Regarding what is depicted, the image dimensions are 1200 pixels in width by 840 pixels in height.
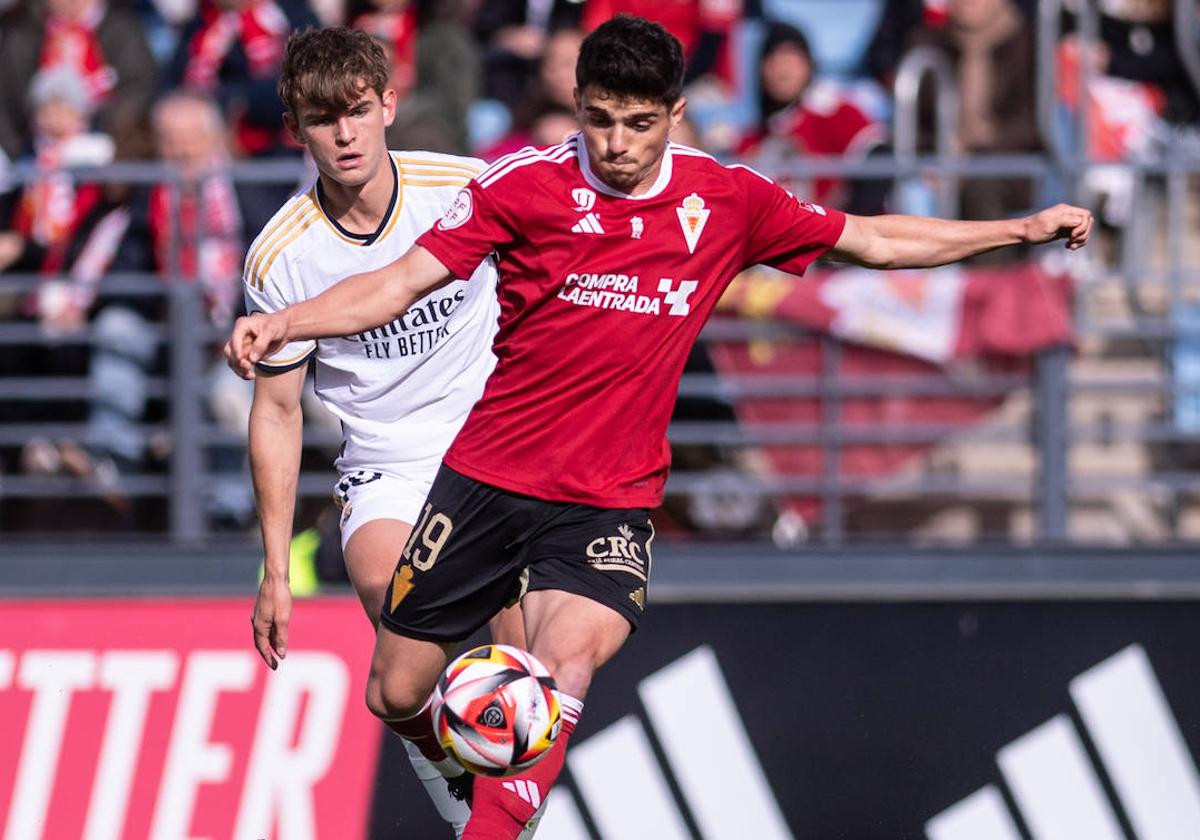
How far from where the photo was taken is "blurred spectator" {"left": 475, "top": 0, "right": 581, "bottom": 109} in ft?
31.0

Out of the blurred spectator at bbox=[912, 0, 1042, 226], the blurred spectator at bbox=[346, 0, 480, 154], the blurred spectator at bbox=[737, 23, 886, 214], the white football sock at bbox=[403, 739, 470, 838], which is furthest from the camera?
the blurred spectator at bbox=[737, 23, 886, 214]

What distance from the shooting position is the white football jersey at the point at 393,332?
5195 millimetres

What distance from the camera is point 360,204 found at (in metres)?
5.21

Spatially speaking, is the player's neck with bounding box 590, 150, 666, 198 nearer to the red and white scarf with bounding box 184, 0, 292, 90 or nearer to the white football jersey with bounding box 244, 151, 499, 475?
the white football jersey with bounding box 244, 151, 499, 475

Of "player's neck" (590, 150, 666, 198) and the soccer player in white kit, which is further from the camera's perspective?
the soccer player in white kit

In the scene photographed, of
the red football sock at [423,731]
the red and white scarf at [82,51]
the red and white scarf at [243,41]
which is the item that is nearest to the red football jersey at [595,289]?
the red football sock at [423,731]

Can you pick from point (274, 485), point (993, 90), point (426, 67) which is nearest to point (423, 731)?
point (274, 485)

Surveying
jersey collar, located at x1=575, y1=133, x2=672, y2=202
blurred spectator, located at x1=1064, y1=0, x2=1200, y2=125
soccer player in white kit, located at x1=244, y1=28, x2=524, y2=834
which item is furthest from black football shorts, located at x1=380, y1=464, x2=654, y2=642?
blurred spectator, located at x1=1064, y1=0, x2=1200, y2=125

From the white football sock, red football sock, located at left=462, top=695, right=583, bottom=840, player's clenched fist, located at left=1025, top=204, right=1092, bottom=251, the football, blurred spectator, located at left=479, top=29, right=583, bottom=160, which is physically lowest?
the white football sock

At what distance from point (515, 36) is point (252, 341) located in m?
5.78

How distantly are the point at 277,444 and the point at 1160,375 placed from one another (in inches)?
183

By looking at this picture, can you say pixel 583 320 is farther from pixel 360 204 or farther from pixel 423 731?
pixel 423 731

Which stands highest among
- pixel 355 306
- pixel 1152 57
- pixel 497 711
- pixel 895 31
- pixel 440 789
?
pixel 1152 57

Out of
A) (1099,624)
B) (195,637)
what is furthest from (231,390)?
(1099,624)
